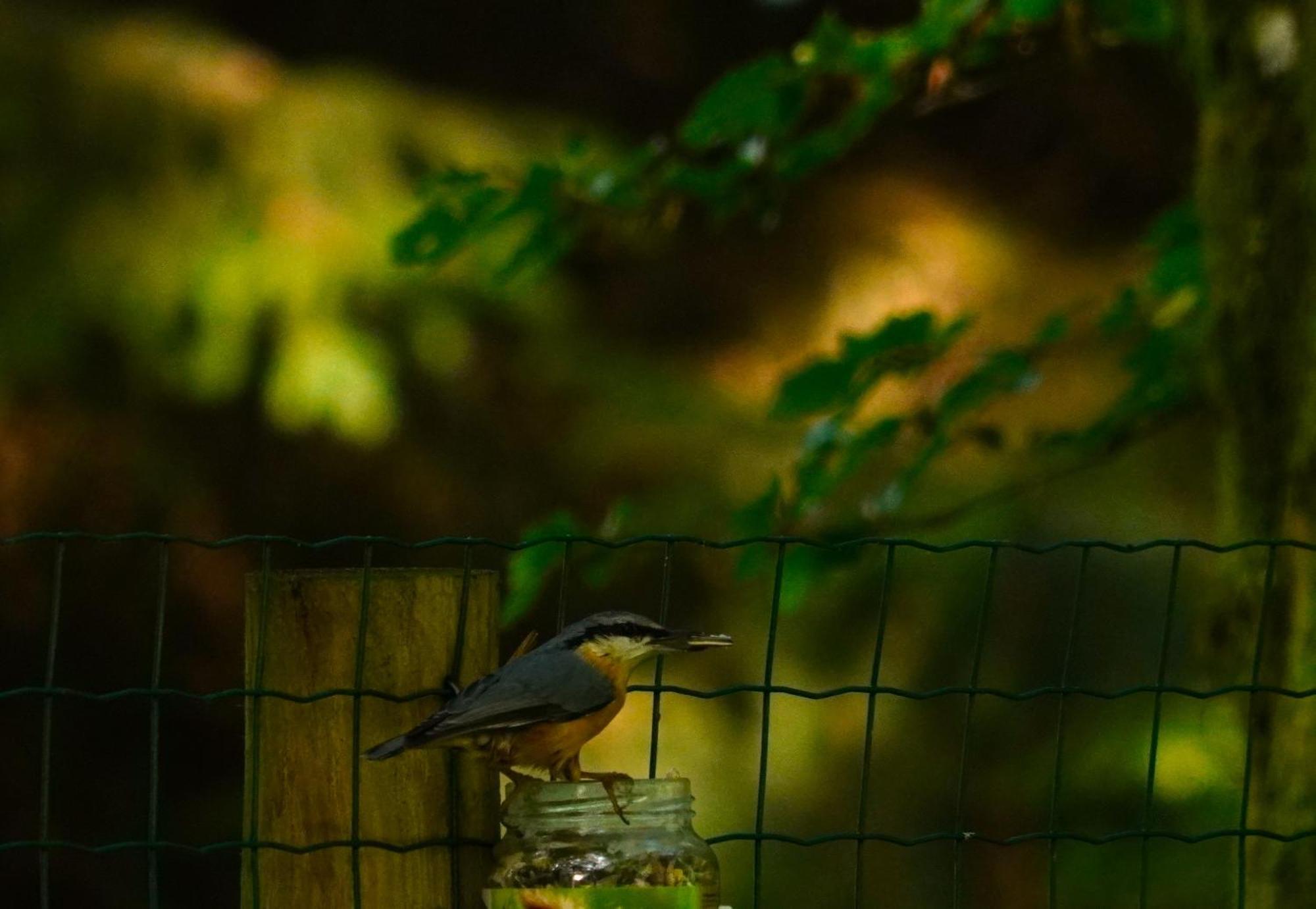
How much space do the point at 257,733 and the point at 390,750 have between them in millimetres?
165

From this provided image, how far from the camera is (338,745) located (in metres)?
2.03

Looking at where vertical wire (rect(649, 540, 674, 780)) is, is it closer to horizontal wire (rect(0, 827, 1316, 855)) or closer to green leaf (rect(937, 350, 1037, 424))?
horizontal wire (rect(0, 827, 1316, 855))

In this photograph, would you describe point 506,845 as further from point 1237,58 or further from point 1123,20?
point 1123,20

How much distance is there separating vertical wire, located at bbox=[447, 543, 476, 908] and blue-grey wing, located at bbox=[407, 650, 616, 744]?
2.1 inches

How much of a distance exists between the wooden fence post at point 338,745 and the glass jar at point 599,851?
0.33 ft

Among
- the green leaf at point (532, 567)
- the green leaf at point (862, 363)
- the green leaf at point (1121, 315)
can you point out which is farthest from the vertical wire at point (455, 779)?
the green leaf at point (1121, 315)

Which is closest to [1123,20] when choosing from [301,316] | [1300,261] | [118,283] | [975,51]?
[975,51]

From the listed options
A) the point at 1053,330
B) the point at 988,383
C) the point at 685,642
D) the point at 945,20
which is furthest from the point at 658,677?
the point at 945,20

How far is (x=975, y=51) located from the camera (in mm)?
4043

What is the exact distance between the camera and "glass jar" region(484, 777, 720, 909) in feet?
6.37

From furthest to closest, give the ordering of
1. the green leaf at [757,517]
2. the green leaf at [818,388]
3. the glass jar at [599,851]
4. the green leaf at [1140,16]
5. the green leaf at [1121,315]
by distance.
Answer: the green leaf at [1121,315]
the green leaf at [1140,16]
the green leaf at [818,388]
the green leaf at [757,517]
the glass jar at [599,851]

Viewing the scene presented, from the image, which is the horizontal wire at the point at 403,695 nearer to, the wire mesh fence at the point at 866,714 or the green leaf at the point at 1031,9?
the wire mesh fence at the point at 866,714

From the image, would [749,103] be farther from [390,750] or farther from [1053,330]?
[390,750]

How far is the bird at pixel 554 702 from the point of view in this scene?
1956mm
